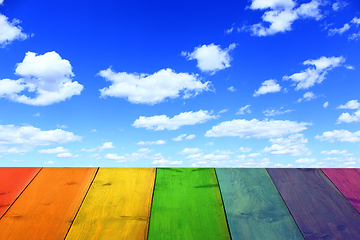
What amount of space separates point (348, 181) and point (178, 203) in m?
1.59

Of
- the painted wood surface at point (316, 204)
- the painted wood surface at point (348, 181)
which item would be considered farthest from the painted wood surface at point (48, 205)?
the painted wood surface at point (348, 181)

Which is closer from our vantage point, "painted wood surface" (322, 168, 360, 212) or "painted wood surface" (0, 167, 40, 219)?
"painted wood surface" (0, 167, 40, 219)

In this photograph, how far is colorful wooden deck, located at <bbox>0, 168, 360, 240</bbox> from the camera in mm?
1706

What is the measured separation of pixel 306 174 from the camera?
7.70ft

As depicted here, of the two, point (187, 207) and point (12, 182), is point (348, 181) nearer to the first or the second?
point (187, 207)

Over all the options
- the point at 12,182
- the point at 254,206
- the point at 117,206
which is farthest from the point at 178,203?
the point at 12,182

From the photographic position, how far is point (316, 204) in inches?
78.5

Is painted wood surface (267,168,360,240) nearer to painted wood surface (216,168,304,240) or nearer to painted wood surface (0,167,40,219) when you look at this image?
painted wood surface (216,168,304,240)

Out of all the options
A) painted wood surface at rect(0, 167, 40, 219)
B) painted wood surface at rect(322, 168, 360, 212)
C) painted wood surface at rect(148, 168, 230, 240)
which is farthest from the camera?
painted wood surface at rect(322, 168, 360, 212)

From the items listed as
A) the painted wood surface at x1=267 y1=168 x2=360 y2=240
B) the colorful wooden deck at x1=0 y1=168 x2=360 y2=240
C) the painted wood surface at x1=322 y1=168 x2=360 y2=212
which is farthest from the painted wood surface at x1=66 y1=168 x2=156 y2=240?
the painted wood surface at x1=322 y1=168 x2=360 y2=212

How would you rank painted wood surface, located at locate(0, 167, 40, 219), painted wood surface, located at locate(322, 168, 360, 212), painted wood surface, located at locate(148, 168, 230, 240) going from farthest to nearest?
painted wood surface, located at locate(322, 168, 360, 212) → painted wood surface, located at locate(0, 167, 40, 219) → painted wood surface, located at locate(148, 168, 230, 240)

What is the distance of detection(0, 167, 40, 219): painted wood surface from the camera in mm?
1979

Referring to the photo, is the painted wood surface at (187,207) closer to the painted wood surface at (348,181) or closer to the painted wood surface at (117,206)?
the painted wood surface at (117,206)

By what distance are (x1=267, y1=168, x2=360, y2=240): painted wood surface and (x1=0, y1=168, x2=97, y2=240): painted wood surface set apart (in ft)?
5.46
